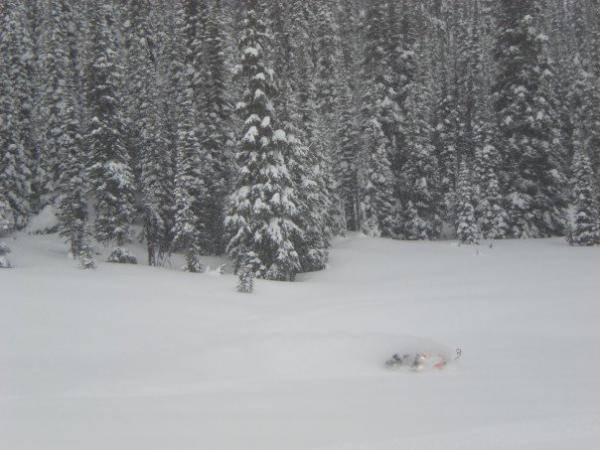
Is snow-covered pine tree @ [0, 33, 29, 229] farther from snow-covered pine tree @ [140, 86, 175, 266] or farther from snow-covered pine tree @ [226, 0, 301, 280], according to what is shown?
snow-covered pine tree @ [226, 0, 301, 280]

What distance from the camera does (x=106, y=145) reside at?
35406 mm

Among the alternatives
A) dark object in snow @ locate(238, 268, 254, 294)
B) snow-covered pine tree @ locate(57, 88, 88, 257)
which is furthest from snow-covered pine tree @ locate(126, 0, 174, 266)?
dark object in snow @ locate(238, 268, 254, 294)

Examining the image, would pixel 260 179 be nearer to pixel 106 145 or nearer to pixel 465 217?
pixel 465 217

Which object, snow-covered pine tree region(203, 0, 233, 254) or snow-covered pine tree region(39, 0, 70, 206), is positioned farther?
snow-covered pine tree region(39, 0, 70, 206)

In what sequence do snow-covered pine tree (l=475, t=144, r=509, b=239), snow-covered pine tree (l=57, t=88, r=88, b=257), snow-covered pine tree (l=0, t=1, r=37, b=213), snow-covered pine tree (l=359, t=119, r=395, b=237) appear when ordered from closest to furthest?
snow-covered pine tree (l=57, t=88, r=88, b=257) < snow-covered pine tree (l=475, t=144, r=509, b=239) < snow-covered pine tree (l=359, t=119, r=395, b=237) < snow-covered pine tree (l=0, t=1, r=37, b=213)

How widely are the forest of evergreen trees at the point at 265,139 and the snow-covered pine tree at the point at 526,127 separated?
127 millimetres

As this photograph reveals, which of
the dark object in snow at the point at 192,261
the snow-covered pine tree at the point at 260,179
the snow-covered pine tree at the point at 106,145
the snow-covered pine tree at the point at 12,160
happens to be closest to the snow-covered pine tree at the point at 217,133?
the snow-covered pine tree at the point at 106,145

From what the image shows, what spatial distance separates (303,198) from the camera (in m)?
28.0

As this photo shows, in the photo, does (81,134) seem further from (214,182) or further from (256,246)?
(256,246)

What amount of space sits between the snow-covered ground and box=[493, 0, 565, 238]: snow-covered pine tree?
54.4ft

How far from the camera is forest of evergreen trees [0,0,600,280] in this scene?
1035 inches

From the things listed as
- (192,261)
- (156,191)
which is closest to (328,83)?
(156,191)

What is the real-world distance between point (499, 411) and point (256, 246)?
1890cm

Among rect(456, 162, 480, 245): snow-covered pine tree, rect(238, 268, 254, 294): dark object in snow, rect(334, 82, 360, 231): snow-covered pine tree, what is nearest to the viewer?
rect(238, 268, 254, 294): dark object in snow
